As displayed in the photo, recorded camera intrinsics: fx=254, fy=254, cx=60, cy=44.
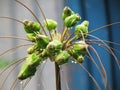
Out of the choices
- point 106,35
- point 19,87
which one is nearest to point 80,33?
point 106,35

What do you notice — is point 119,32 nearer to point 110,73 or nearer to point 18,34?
point 110,73

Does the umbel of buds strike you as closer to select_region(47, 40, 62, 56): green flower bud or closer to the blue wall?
select_region(47, 40, 62, 56): green flower bud

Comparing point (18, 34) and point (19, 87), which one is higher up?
point (18, 34)

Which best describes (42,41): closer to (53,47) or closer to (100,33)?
(53,47)

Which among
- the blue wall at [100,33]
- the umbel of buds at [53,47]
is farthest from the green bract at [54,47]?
the blue wall at [100,33]

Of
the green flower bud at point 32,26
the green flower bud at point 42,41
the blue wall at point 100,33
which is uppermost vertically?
the green flower bud at point 32,26

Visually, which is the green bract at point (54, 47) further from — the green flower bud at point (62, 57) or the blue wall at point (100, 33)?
the blue wall at point (100, 33)

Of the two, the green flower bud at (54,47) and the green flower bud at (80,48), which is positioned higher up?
the green flower bud at (54,47)

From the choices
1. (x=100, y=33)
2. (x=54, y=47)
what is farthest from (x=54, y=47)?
(x=100, y=33)
